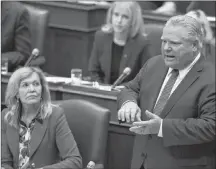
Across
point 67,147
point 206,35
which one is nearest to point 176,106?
point 67,147

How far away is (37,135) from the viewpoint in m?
2.22

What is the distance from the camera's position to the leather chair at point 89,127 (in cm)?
224

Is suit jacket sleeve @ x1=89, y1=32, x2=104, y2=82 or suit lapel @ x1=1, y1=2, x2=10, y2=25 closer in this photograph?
suit jacket sleeve @ x1=89, y1=32, x2=104, y2=82

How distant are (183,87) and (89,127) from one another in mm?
573

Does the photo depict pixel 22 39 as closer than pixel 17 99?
No

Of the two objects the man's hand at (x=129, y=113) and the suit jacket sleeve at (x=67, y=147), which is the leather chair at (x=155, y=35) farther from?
the man's hand at (x=129, y=113)

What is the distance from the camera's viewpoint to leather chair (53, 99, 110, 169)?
2236 mm

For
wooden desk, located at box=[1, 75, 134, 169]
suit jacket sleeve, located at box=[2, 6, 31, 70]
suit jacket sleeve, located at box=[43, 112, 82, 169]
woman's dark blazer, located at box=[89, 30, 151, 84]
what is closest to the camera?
suit jacket sleeve, located at box=[43, 112, 82, 169]

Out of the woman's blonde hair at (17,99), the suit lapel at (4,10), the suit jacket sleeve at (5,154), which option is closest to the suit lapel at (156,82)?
the woman's blonde hair at (17,99)

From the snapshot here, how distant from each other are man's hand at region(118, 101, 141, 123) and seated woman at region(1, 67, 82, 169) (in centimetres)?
48

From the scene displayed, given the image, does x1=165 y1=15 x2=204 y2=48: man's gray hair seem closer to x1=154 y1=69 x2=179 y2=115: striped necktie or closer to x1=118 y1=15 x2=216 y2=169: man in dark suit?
x1=118 y1=15 x2=216 y2=169: man in dark suit

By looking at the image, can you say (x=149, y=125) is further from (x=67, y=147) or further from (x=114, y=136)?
(x=114, y=136)

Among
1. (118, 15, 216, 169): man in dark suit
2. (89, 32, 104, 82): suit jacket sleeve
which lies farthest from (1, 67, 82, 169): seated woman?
(89, 32, 104, 82): suit jacket sleeve

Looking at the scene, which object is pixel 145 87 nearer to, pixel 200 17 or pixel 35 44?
pixel 200 17
